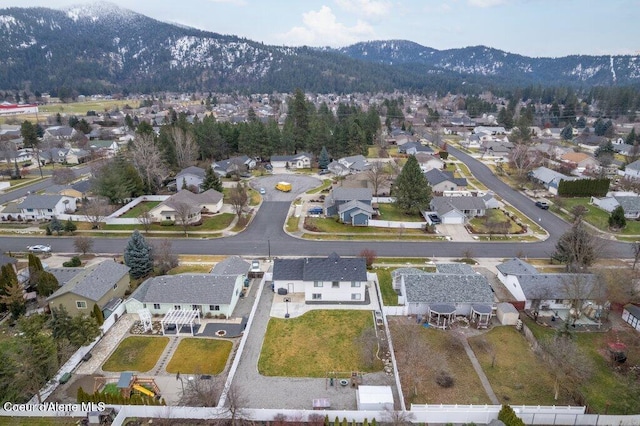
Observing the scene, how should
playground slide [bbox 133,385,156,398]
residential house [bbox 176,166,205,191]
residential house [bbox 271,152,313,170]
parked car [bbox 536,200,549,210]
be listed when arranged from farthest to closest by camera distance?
residential house [bbox 271,152,313,170] → residential house [bbox 176,166,205,191] → parked car [bbox 536,200,549,210] → playground slide [bbox 133,385,156,398]

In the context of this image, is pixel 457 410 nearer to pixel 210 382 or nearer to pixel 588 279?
pixel 210 382

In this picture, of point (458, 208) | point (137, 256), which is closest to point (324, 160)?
point (458, 208)

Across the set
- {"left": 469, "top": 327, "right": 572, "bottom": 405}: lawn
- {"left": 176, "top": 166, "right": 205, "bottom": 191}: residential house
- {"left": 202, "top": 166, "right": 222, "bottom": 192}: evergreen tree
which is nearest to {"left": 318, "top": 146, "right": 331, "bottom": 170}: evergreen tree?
{"left": 176, "top": 166, "right": 205, "bottom": 191}: residential house

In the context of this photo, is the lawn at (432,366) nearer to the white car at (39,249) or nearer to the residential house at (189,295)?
the residential house at (189,295)

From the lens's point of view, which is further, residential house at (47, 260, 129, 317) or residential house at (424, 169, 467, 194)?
residential house at (424, 169, 467, 194)

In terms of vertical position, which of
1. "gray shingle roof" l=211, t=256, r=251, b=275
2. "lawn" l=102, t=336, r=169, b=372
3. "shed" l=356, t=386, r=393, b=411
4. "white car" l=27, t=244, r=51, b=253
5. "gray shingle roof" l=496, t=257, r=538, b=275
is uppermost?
"gray shingle roof" l=496, t=257, r=538, b=275

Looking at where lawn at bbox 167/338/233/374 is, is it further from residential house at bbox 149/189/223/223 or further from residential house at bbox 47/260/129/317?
residential house at bbox 149/189/223/223

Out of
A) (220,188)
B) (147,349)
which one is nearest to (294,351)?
(147,349)

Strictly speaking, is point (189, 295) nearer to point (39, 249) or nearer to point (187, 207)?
point (187, 207)
